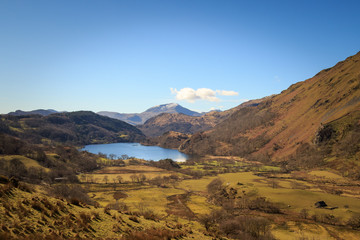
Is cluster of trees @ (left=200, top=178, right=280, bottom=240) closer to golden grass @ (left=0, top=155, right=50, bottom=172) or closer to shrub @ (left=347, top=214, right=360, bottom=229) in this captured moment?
shrub @ (left=347, top=214, right=360, bottom=229)

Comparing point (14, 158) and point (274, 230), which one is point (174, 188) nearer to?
point (274, 230)

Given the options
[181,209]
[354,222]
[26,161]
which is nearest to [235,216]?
[181,209]

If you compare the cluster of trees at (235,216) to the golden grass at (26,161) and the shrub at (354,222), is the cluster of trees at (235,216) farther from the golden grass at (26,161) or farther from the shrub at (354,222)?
the golden grass at (26,161)

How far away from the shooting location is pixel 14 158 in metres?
149

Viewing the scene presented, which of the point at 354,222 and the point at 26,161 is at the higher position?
the point at 26,161

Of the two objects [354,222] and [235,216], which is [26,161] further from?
[354,222]

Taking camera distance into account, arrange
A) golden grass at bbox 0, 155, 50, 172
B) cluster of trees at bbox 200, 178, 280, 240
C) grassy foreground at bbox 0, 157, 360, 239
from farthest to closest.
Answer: golden grass at bbox 0, 155, 50, 172 → cluster of trees at bbox 200, 178, 280, 240 → grassy foreground at bbox 0, 157, 360, 239

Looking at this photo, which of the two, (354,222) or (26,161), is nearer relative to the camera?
(354,222)

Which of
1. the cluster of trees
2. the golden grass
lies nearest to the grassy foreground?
the cluster of trees

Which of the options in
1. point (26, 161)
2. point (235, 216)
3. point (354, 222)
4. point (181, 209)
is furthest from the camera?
point (26, 161)

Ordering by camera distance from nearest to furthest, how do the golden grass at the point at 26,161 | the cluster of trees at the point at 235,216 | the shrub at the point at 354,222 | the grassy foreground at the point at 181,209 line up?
the grassy foreground at the point at 181,209 < the cluster of trees at the point at 235,216 < the shrub at the point at 354,222 < the golden grass at the point at 26,161

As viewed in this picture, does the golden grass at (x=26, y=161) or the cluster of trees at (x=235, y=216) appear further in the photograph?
the golden grass at (x=26, y=161)

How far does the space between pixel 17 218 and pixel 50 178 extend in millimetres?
142973

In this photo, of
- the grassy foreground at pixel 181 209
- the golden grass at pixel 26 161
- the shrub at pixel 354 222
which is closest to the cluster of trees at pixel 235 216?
the grassy foreground at pixel 181 209
